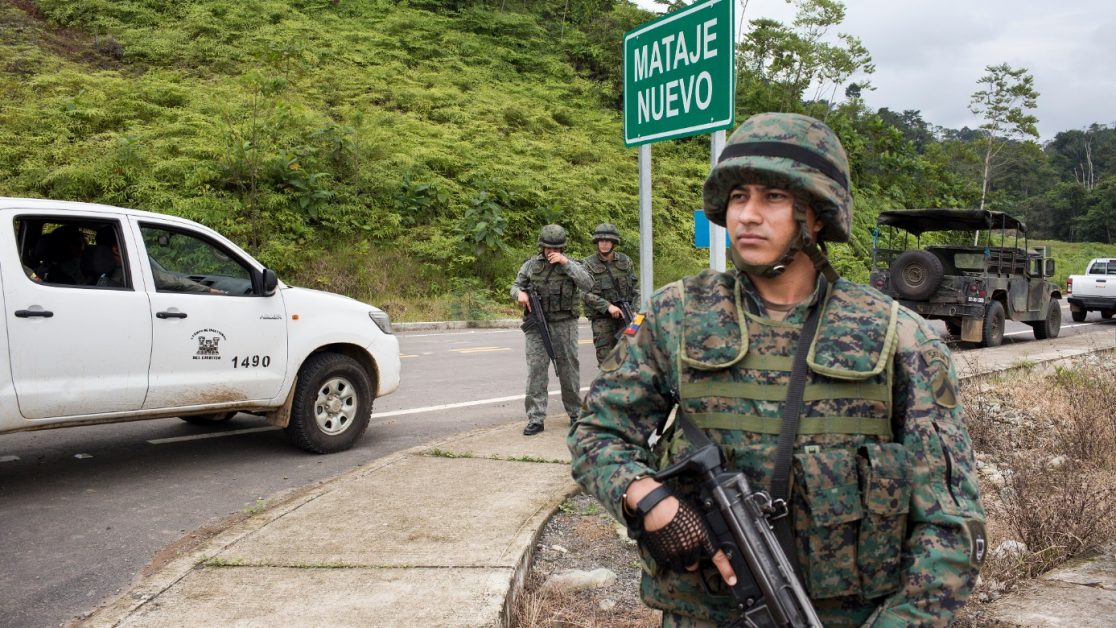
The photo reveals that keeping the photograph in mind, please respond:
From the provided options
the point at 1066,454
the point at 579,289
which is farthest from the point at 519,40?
the point at 1066,454

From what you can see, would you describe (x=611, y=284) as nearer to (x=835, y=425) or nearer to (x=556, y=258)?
(x=556, y=258)

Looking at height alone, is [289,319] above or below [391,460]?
above

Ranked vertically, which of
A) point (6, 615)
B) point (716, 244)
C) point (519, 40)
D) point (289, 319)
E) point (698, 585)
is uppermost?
point (519, 40)

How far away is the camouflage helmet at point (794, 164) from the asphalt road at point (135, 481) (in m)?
3.16

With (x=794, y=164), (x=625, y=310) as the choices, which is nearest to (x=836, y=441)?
(x=794, y=164)

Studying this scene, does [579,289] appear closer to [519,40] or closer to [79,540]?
[79,540]

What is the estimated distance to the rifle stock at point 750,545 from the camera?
1.59 m

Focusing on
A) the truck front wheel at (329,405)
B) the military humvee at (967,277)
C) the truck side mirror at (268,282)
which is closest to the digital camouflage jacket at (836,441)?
the truck side mirror at (268,282)

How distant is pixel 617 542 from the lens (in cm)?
432

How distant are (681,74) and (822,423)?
3.10 m

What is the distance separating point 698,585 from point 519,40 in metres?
32.1

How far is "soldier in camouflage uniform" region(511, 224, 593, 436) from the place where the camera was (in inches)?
277

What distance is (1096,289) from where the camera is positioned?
65.1 ft

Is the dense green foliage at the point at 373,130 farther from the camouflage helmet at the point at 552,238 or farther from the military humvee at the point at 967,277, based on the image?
the camouflage helmet at the point at 552,238
